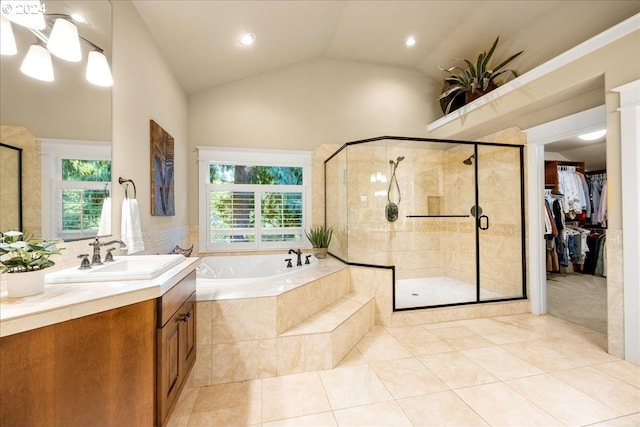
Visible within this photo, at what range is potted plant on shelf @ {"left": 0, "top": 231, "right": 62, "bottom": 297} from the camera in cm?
99

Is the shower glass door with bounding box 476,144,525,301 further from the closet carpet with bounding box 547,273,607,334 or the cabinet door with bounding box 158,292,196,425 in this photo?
the cabinet door with bounding box 158,292,196,425

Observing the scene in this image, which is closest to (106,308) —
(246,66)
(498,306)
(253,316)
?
(253,316)

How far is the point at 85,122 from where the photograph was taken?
154 centimetres

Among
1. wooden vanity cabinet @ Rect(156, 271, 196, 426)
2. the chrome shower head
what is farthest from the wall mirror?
the chrome shower head

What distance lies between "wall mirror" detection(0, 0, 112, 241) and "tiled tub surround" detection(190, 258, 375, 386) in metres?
0.92

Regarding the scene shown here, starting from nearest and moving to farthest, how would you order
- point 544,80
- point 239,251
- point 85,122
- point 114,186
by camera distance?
point 85,122 < point 114,186 < point 544,80 < point 239,251

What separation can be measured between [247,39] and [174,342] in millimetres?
2907

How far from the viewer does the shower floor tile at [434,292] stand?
2973 mm

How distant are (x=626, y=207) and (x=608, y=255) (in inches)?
16.3

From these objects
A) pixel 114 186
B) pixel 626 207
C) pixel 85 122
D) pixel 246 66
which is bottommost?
pixel 626 207

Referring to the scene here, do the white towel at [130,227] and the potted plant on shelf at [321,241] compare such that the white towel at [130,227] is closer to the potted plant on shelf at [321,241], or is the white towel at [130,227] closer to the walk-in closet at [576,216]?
the potted plant on shelf at [321,241]

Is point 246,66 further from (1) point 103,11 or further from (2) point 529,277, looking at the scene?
(2) point 529,277

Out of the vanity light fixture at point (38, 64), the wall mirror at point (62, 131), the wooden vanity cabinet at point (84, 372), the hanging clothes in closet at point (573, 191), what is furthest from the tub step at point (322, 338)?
the hanging clothes in closet at point (573, 191)

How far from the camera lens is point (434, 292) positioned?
3.29 metres
